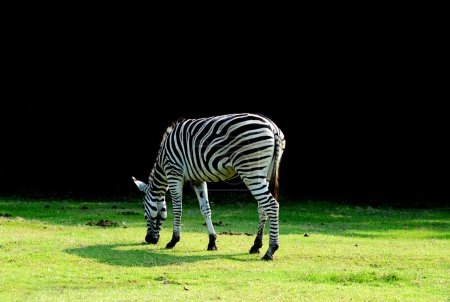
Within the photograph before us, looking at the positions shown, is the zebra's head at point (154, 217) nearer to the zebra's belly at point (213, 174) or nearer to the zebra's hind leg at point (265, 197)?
the zebra's belly at point (213, 174)

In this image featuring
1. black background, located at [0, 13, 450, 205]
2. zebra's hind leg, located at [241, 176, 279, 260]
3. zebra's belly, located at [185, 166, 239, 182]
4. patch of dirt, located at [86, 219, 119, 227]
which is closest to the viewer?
zebra's hind leg, located at [241, 176, 279, 260]

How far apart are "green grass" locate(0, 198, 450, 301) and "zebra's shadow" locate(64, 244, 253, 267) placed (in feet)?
0.05

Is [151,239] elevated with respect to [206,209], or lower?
lower

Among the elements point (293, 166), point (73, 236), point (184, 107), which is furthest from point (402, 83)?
point (73, 236)

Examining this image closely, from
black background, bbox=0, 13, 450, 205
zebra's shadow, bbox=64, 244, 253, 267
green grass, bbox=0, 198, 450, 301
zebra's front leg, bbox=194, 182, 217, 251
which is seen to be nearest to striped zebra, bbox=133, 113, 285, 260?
zebra's front leg, bbox=194, 182, 217, 251

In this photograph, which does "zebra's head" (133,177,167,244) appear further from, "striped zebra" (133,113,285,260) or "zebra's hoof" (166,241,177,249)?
"zebra's hoof" (166,241,177,249)

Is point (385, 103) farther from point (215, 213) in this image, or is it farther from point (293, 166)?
point (215, 213)

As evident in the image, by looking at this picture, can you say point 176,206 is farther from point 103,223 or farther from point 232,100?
point 232,100

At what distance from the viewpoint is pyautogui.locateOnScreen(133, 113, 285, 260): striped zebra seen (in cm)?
1086

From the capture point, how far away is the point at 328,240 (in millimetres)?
13203

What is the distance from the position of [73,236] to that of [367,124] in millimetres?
15208

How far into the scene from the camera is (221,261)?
1048 cm

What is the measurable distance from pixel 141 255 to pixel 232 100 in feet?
51.2

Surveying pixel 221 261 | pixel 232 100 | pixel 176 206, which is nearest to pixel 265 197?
pixel 221 261
